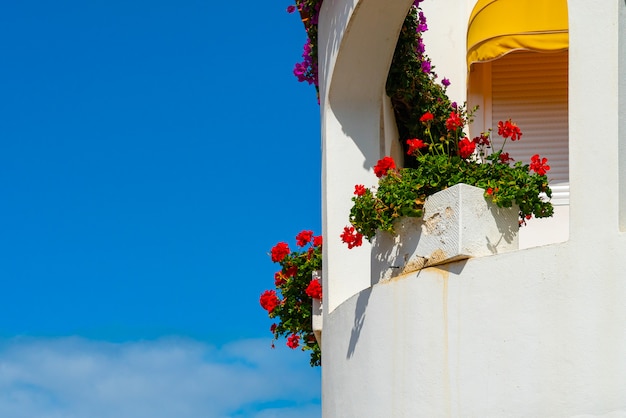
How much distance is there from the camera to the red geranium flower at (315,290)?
12.2 metres

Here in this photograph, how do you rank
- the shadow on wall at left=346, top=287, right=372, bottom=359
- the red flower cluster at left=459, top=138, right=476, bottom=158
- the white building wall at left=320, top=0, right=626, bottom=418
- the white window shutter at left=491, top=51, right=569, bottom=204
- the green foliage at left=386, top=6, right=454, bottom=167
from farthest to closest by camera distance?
the white window shutter at left=491, top=51, right=569, bottom=204, the green foliage at left=386, top=6, right=454, bottom=167, the shadow on wall at left=346, top=287, right=372, bottom=359, the red flower cluster at left=459, top=138, right=476, bottom=158, the white building wall at left=320, top=0, right=626, bottom=418

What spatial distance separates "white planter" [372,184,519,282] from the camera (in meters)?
9.00

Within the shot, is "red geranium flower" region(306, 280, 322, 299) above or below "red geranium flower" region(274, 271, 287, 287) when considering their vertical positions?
below

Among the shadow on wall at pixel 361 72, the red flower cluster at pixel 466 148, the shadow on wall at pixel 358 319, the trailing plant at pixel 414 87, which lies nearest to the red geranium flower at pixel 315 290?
the shadow on wall at pixel 361 72

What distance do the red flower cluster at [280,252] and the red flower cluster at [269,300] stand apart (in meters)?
0.33

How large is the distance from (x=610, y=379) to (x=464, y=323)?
1.36 meters

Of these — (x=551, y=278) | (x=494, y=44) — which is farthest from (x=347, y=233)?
(x=494, y=44)

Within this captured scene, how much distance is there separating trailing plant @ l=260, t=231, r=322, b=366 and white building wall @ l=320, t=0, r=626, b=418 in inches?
68.7

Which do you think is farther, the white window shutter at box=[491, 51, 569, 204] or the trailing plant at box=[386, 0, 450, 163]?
the white window shutter at box=[491, 51, 569, 204]

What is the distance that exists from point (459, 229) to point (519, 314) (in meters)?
0.96

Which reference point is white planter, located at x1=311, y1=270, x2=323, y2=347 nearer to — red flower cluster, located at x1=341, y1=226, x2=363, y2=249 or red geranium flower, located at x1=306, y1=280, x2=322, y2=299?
red geranium flower, located at x1=306, y1=280, x2=322, y2=299

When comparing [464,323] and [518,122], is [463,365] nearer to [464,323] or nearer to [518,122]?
[464,323]

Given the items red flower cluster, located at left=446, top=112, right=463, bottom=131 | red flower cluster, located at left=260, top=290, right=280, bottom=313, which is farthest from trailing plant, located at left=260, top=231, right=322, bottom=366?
red flower cluster, located at left=446, top=112, right=463, bottom=131

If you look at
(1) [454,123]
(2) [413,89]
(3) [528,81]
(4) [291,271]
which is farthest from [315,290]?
(3) [528,81]
